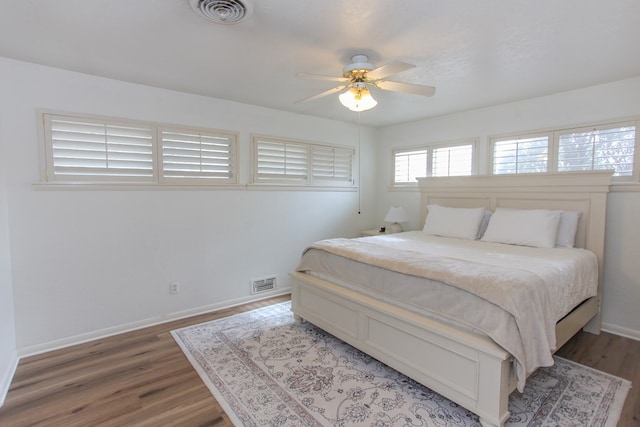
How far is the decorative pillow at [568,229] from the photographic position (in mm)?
3027

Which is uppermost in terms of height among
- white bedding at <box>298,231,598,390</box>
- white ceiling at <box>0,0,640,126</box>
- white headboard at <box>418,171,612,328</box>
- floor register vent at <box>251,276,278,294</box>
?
white ceiling at <box>0,0,640,126</box>

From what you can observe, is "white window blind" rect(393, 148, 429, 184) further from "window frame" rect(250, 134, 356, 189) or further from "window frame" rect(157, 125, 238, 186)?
"window frame" rect(157, 125, 238, 186)

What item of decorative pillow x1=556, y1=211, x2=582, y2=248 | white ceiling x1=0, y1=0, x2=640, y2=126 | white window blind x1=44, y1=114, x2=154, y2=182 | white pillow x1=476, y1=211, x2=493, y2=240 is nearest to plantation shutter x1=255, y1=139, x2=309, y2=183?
white ceiling x1=0, y1=0, x2=640, y2=126

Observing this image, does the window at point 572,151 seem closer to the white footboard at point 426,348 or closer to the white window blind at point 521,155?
the white window blind at point 521,155

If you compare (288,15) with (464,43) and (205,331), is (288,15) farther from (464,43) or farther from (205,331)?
(205,331)

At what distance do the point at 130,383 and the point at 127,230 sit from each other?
4.66 feet

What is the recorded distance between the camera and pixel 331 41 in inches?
86.2

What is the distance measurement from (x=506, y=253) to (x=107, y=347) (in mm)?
3540

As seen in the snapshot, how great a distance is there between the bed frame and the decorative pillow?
0.35 feet

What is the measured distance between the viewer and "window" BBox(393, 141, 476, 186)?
4172mm

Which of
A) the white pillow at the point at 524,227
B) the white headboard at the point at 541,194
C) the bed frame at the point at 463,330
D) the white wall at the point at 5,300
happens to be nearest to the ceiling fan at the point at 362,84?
the bed frame at the point at 463,330

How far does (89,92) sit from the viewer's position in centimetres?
286

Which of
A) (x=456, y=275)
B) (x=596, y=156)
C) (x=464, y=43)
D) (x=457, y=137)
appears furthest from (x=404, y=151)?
(x=456, y=275)

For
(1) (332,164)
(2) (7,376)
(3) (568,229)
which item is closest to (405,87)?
(3) (568,229)
